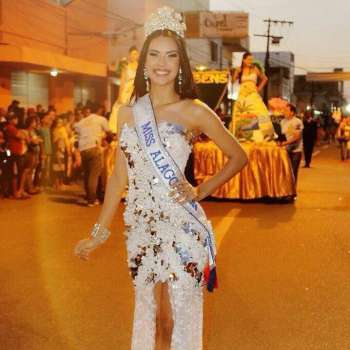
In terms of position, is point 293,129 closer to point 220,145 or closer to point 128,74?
point 128,74

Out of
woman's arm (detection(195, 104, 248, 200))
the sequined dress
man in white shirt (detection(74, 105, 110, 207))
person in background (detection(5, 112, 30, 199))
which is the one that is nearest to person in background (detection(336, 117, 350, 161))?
man in white shirt (detection(74, 105, 110, 207))

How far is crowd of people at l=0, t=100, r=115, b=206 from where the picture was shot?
1079 centimetres

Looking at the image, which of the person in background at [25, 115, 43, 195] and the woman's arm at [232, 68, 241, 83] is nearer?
the woman's arm at [232, 68, 241, 83]

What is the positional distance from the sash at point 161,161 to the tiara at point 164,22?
316 millimetres

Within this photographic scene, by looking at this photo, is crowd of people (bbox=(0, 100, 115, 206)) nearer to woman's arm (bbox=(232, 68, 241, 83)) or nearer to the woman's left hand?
woman's arm (bbox=(232, 68, 241, 83))

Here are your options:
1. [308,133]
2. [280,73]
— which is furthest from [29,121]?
[280,73]

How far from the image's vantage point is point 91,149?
1073 centimetres

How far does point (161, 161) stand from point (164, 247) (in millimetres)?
368

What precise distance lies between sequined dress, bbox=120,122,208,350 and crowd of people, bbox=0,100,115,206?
307 inches

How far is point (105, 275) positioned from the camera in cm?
598

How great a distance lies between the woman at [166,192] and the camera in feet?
9.45

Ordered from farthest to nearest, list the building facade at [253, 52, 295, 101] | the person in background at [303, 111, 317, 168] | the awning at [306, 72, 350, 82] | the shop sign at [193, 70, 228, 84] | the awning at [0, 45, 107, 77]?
1. the building facade at [253, 52, 295, 101]
2. the awning at [306, 72, 350, 82]
3. the person in background at [303, 111, 317, 168]
4. the awning at [0, 45, 107, 77]
5. the shop sign at [193, 70, 228, 84]

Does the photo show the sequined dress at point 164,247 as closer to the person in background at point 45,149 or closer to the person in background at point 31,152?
the person in background at point 31,152

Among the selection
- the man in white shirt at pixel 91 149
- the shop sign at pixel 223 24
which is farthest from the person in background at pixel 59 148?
the shop sign at pixel 223 24
